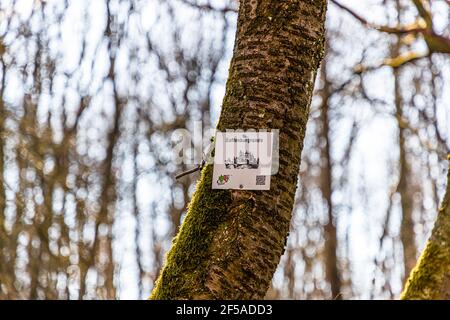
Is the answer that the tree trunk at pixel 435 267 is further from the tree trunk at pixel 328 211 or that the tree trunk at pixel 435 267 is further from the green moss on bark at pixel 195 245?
the tree trunk at pixel 328 211

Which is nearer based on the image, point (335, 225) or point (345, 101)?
point (345, 101)

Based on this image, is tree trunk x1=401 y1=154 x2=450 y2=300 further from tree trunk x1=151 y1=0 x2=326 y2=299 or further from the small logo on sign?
the small logo on sign

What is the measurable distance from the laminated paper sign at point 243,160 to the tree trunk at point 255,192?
0.09 feet

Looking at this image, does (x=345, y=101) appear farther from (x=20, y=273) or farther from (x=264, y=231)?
(x=264, y=231)

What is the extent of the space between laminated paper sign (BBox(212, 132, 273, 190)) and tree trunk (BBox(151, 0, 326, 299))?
28 millimetres

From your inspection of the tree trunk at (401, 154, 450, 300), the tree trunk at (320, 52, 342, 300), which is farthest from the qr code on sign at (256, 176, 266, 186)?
the tree trunk at (320, 52, 342, 300)

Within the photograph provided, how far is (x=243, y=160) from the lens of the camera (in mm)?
2404

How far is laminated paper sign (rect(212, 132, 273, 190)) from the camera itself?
231cm

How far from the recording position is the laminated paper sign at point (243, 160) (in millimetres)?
2309

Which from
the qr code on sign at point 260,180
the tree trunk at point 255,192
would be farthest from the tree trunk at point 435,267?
the qr code on sign at point 260,180

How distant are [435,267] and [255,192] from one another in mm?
709

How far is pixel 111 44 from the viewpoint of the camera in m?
10.9

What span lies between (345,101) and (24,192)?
5325 mm
